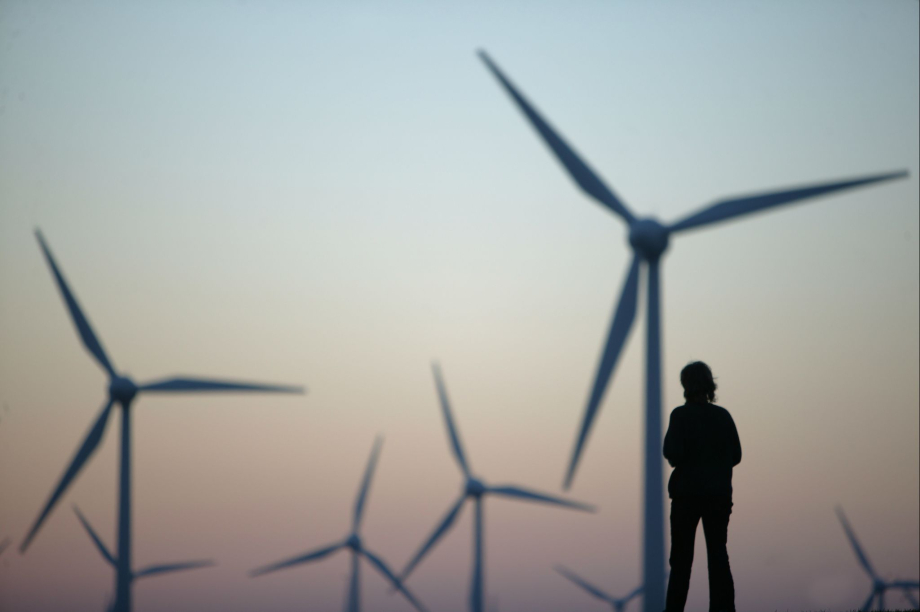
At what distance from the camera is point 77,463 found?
49188 millimetres

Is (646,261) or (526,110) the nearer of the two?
(646,261)

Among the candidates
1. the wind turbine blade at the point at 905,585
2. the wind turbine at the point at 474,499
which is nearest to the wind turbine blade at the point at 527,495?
the wind turbine at the point at 474,499

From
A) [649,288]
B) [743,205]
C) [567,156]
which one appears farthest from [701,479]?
[567,156]

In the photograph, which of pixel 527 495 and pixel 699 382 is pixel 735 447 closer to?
pixel 699 382

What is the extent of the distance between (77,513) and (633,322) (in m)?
44.5

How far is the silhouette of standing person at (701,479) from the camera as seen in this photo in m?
16.7

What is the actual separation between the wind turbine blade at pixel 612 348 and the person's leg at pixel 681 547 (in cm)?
758

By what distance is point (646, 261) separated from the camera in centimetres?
3105

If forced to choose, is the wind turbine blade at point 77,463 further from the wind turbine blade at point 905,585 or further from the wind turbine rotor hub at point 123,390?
the wind turbine blade at point 905,585

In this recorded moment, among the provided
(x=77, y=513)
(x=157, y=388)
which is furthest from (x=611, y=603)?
(x=157, y=388)

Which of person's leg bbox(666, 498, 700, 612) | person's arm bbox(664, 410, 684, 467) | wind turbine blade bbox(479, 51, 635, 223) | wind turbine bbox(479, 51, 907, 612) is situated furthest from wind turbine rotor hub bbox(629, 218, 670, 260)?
person's leg bbox(666, 498, 700, 612)

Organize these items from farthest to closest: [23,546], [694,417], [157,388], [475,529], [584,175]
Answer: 1. [475,529]
2. [157,388]
3. [23,546]
4. [584,175]
5. [694,417]

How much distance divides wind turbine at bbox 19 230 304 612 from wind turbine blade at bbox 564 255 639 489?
18.2 metres

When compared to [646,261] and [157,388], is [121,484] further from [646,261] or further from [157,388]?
[646,261]
